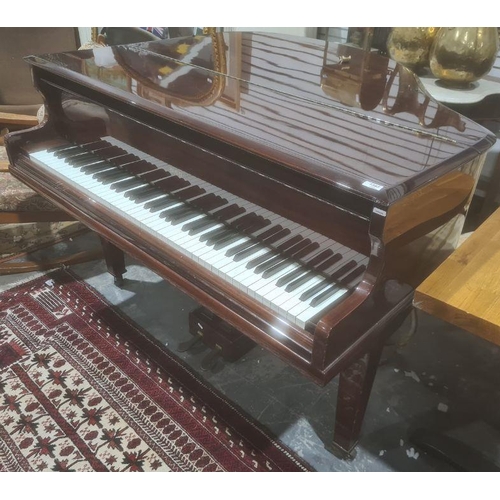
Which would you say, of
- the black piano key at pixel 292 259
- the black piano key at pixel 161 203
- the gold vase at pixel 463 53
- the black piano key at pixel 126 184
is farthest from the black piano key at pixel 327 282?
the gold vase at pixel 463 53

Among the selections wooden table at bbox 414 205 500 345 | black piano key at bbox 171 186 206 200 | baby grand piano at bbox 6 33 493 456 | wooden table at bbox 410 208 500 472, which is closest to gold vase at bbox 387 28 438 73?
baby grand piano at bbox 6 33 493 456

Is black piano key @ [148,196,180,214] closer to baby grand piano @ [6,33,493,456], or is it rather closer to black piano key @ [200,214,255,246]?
baby grand piano @ [6,33,493,456]

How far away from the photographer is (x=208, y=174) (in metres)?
1.62

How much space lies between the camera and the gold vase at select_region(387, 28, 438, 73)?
237cm

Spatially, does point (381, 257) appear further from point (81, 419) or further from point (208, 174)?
point (81, 419)

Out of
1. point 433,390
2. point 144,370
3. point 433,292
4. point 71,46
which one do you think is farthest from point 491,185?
point 71,46

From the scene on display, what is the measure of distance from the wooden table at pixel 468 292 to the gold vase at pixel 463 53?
1.12 metres

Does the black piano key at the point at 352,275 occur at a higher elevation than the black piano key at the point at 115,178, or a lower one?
higher

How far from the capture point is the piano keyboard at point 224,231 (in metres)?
1.37

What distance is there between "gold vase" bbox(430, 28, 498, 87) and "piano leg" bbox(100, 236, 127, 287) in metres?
1.98

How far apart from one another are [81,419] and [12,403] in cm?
34

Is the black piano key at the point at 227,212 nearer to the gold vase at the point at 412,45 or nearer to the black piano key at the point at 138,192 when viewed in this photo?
the black piano key at the point at 138,192

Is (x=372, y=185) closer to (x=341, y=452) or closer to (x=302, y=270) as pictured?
(x=302, y=270)

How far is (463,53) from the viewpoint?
219 cm
